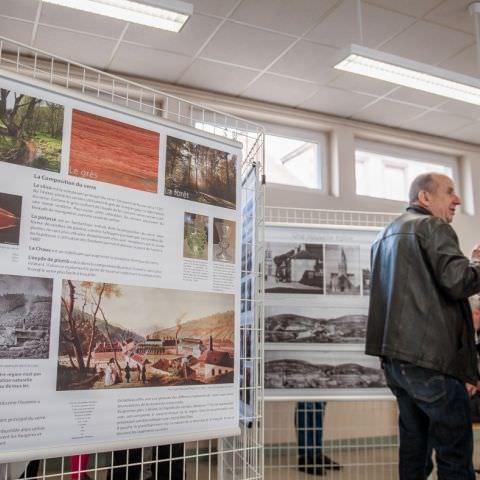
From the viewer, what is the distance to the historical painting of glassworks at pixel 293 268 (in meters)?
2.71

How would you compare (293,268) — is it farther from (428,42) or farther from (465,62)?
(465,62)

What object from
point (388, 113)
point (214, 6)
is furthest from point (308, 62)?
point (388, 113)

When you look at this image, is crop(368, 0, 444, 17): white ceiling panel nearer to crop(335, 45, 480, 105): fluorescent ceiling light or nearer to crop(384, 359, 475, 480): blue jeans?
crop(335, 45, 480, 105): fluorescent ceiling light

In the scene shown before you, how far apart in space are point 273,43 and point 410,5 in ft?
3.23

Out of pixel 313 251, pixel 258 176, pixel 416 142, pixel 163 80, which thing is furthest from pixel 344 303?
pixel 416 142

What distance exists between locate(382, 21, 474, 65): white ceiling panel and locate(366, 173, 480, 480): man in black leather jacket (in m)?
2.09

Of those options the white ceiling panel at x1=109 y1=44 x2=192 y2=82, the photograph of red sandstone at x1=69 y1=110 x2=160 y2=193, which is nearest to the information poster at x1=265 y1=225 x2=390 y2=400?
the photograph of red sandstone at x1=69 y1=110 x2=160 y2=193

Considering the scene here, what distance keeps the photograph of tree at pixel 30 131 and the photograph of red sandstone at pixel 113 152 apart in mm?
45

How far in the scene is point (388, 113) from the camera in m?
4.82

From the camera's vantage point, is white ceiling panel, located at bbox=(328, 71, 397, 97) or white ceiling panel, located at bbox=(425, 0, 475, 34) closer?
white ceiling panel, located at bbox=(425, 0, 475, 34)

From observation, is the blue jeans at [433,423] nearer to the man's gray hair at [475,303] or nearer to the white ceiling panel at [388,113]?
the man's gray hair at [475,303]

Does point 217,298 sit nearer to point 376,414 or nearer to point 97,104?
point 97,104

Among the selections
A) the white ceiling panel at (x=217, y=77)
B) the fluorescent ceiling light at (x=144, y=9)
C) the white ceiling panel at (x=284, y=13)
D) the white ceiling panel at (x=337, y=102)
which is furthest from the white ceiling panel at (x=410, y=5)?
the fluorescent ceiling light at (x=144, y=9)

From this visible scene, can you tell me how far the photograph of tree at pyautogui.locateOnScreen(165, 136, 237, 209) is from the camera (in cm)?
145
